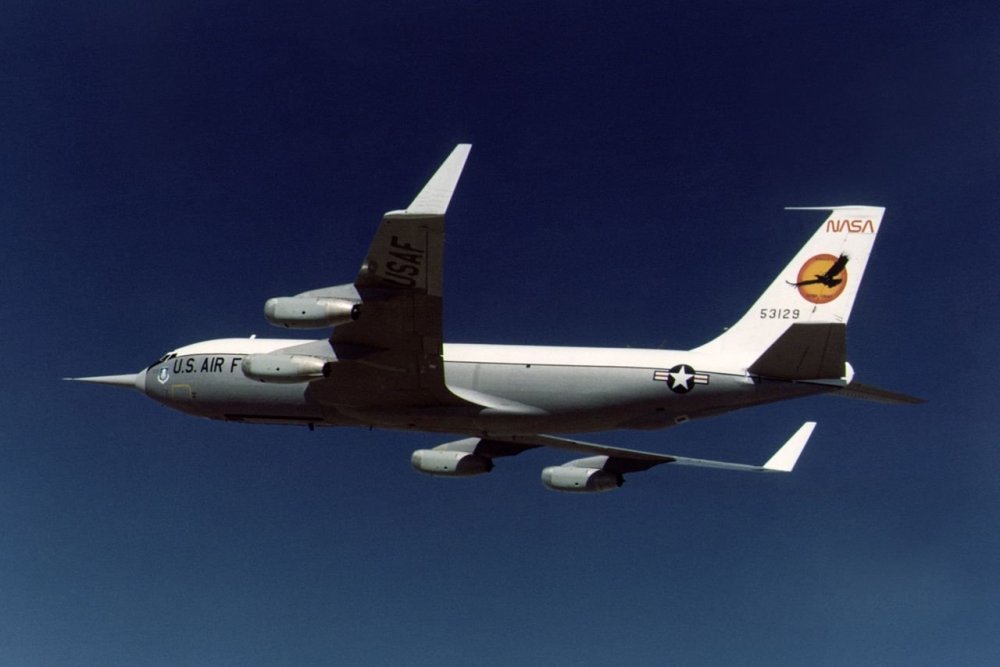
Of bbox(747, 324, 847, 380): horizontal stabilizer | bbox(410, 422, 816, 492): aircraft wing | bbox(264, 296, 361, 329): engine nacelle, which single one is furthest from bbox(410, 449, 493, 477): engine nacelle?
bbox(747, 324, 847, 380): horizontal stabilizer

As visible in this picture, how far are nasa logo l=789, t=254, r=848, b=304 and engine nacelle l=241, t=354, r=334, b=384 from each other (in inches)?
606

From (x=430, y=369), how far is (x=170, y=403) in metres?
12.0

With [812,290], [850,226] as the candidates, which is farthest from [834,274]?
[850,226]

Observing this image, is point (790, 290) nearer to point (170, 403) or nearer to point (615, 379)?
point (615, 379)

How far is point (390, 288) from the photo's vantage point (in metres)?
37.8

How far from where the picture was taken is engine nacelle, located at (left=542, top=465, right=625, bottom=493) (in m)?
51.0

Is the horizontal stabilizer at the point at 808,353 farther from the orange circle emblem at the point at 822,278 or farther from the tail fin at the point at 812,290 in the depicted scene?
the orange circle emblem at the point at 822,278

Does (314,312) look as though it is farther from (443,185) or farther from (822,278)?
(822,278)

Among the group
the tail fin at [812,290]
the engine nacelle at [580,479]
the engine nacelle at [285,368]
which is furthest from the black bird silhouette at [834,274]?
the engine nacelle at [285,368]

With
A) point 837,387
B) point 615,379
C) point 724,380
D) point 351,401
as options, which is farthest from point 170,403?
point 837,387

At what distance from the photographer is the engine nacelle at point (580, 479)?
167ft

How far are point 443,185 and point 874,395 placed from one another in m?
15.5

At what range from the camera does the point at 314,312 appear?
37844 mm

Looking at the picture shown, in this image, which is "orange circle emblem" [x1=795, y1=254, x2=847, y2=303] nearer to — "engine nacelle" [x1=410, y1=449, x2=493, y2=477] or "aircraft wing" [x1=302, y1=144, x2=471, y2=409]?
"aircraft wing" [x1=302, y1=144, x2=471, y2=409]
